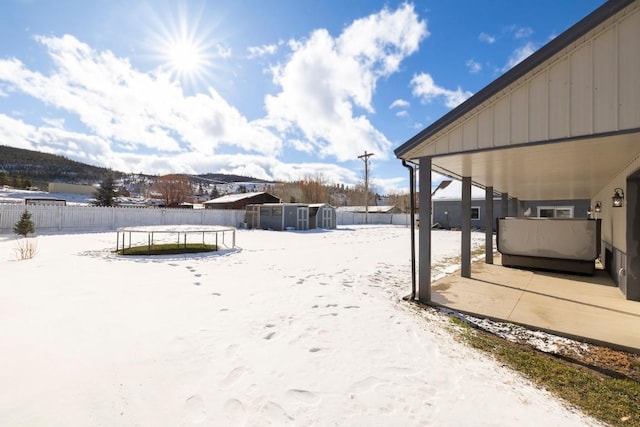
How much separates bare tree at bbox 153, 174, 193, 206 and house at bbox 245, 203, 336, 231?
31099 mm

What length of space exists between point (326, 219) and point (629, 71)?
24.1 metres

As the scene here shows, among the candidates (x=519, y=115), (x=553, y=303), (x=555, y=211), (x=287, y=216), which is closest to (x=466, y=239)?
(x=553, y=303)

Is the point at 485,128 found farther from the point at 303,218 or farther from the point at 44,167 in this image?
the point at 44,167

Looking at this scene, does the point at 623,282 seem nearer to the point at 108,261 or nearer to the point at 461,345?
the point at 461,345

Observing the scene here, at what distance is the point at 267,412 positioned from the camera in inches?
87.7

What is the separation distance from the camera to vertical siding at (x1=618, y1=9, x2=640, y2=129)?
3039 mm

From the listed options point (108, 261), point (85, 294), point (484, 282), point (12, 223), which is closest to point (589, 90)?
point (484, 282)

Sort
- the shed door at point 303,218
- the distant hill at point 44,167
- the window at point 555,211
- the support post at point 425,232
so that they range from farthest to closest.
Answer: the distant hill at point 44,167, the shed door at point 303,218, the window at point 555,211, the support post at point 425,232

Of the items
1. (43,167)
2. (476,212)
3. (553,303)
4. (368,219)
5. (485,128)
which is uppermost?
(43,167)

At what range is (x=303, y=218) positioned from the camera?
79.5ft

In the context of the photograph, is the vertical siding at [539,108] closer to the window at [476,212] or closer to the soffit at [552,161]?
the soffit at [552,161]

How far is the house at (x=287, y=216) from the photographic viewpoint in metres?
23.2

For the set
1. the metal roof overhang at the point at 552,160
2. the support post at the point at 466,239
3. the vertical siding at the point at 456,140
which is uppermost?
the vertical siding at the point at 456,140

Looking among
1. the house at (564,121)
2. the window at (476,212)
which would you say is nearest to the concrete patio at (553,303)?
the house at (564,121)
